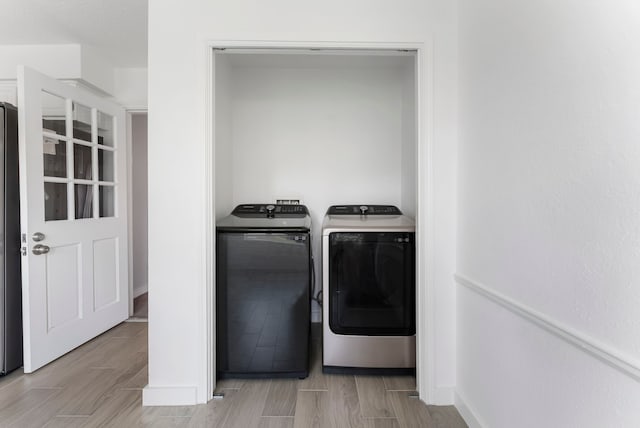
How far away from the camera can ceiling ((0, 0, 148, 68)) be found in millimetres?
2168

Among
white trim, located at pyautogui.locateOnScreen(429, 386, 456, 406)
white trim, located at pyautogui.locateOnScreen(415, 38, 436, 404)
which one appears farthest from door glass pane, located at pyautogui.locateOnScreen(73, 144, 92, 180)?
white trim, located at pyautogui.locateOnScreen(429, 386, 456, 406)

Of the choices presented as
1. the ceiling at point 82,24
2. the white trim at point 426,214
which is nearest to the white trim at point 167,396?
the white trim at point 426,214

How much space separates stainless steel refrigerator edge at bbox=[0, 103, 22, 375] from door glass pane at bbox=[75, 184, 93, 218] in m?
0.40

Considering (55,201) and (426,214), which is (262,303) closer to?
(426,214)

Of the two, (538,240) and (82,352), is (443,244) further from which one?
(82,352)

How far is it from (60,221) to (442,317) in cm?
255

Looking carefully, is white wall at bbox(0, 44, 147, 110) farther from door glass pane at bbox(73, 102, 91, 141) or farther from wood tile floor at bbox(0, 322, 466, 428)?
wood tile floor at bbox(0, 322, 466, 428)

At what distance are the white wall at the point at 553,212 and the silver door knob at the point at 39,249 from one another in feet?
8.36

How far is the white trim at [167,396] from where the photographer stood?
1.78 meters

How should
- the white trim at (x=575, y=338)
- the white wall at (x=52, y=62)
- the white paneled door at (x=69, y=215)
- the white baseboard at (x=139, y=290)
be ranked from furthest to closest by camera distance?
1. the white baseboard at (x=139, y=290)
2. the white wall at (x=52, y=62)
3. the white paneled door at (x=69, y=215)
4. the white trim at (x=575, y=338)

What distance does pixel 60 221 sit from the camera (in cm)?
235

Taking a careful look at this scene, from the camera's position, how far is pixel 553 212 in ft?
3.44

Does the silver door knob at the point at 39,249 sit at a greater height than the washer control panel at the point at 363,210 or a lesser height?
lesser

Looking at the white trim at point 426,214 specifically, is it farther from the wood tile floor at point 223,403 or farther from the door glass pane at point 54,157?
the door glass pane at point 54,157
